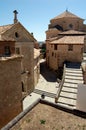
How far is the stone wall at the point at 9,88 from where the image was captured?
14.3 m

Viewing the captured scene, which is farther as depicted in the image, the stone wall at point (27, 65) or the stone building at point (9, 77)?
the stone wall at point (27, 65)

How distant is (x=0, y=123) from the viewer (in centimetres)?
1447

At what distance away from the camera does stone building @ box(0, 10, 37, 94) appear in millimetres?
19406

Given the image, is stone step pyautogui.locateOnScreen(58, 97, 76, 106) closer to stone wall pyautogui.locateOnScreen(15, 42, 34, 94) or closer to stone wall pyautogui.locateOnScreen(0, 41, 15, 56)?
stone wall pyautogui.locateOnScreen(15, 42, 34, 94)

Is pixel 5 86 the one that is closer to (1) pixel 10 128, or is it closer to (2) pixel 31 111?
(2) pixel 31 111

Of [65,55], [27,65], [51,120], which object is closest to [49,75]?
[65,55]

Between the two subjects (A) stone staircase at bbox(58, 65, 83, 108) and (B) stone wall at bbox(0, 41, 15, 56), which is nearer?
(B) stone wall at bbox(0, 41, 15, 56)

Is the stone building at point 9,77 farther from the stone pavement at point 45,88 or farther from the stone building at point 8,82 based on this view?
the stone pavement at point 45,88

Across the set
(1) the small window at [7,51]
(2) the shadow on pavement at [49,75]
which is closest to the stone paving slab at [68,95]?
(2) the shadow on pavement at [49,75]

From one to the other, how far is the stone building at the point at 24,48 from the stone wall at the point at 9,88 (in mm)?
4701

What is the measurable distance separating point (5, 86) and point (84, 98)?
778 cm

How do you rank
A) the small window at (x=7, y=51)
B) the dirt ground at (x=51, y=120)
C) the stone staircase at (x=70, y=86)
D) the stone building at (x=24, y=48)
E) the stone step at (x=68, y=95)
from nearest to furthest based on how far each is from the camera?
the dirt ground at (x=51, y=120) < the small window at (x=7, y=51) < the stone staircase at (x=70, y=86) < the stone building at (x=24, y=48) < the stone step at (x=68, y=95)

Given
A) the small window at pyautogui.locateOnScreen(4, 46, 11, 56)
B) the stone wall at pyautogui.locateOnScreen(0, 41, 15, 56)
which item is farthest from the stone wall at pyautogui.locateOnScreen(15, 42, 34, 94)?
the small window at pyautogui.locateOnScreen(4, 46, 11, 56)

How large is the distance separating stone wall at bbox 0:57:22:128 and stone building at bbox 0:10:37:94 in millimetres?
4701
